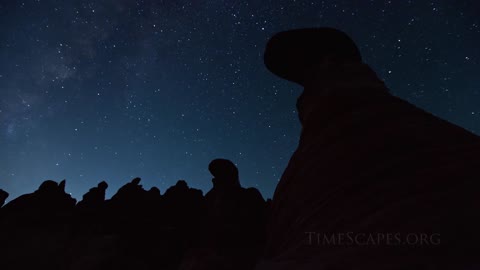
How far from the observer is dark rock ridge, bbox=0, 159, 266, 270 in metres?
14.6

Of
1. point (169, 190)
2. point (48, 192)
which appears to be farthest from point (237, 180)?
point (48, 192)

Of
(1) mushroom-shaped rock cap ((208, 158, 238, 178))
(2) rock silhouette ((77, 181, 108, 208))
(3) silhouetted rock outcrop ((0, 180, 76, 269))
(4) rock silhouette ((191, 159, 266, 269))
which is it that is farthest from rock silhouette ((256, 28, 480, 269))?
(2) rock silhouette ((77, 181, 108, 208))

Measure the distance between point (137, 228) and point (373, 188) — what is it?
20.1 metres

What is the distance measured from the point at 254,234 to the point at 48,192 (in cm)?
2327

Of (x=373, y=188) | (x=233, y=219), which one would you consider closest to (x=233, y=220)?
(x=233, y=219)

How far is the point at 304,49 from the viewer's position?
10602 mm

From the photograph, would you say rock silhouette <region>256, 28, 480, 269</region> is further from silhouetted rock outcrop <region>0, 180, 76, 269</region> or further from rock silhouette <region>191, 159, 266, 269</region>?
silhouetted rock outcrop <region>0, 180, 76, 269</region>

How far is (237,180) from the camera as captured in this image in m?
19.5

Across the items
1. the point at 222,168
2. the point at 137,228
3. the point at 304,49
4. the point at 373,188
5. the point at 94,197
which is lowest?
the point at 137,228

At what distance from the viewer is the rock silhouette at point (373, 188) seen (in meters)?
2.75

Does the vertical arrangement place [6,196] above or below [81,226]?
above

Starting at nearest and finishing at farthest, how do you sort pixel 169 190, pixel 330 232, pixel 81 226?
pixel 330 232, pixel 81 226, pixel 169 190

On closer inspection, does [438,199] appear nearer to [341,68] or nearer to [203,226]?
[341,68]

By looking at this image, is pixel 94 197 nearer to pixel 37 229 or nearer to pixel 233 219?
pixel 37 229
